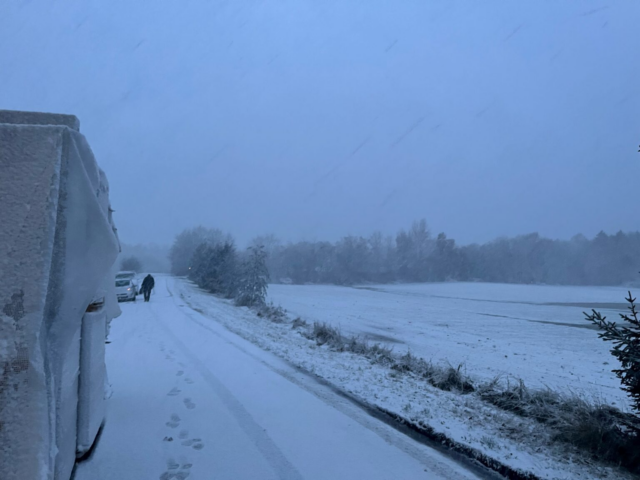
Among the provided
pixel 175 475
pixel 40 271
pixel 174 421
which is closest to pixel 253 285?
pixel 174 421

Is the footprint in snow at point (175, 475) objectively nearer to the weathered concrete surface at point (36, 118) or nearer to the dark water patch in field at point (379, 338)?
the weathered concrete surface at point (36, 118)

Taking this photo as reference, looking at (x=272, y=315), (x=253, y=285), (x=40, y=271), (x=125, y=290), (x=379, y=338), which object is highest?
(x=40, y=271)

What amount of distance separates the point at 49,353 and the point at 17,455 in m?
0.44

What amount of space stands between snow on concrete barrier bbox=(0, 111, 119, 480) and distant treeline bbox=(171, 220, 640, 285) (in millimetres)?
107554

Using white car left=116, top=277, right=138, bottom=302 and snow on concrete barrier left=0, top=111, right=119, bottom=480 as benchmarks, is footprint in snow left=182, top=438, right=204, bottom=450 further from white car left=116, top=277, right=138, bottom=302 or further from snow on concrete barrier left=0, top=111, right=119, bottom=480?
white car left=116, top=277, right=138, bottom=302

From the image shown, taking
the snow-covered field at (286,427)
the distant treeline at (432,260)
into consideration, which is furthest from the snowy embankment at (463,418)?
the distant treeline at (432,260)

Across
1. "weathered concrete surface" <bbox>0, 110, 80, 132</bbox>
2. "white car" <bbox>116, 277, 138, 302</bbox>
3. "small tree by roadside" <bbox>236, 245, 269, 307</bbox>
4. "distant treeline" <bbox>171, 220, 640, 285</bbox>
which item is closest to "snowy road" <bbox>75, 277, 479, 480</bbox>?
"weathered concrete surface" <bbox>0, 110, 80, 132</bbox>

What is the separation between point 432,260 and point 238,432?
11786 centimetres

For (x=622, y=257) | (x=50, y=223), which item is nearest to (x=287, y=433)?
(x=50, y=223)

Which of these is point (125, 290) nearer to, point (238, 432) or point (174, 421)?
point (174, 421)

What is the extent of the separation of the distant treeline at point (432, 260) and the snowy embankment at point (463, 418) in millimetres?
101788

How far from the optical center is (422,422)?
558 centimetres

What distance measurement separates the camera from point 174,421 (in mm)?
5141

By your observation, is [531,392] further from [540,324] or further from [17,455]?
[540,324]
